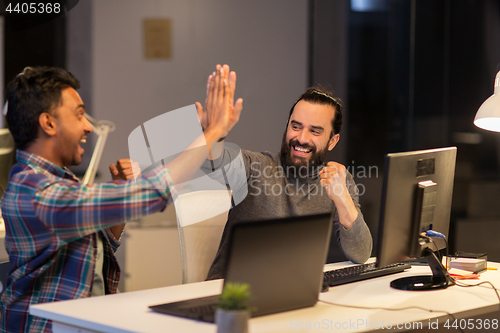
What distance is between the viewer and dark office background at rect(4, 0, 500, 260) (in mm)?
3373

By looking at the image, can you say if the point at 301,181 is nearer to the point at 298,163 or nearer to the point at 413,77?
the point at 298,163

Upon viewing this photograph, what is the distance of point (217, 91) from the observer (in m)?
1.35

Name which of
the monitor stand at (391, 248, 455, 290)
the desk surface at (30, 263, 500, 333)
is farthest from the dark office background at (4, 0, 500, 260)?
the desk surface at (30, 263, 500, 333)

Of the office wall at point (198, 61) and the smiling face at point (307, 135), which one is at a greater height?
the office wall at point (198, 61)

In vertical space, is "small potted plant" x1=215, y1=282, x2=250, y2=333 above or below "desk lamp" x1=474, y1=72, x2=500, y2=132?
below

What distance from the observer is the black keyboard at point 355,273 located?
5.15ft

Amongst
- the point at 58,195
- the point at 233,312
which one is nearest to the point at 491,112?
the point at 233,312

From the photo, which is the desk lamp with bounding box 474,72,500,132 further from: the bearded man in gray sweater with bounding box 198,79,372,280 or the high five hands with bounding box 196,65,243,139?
the high five hands with bounding box 196,65,243,139

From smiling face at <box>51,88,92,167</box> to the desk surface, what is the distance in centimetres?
39

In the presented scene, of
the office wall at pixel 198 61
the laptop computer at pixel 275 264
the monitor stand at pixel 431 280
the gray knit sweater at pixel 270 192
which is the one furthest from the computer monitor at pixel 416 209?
the office wall at pixel 198 61

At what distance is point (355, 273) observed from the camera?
5.45 feet

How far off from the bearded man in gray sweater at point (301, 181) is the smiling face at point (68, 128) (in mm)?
534

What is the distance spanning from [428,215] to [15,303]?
1.22 meters

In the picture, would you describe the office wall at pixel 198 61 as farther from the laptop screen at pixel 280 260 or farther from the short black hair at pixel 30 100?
the laptop screen at pixel 280 260
